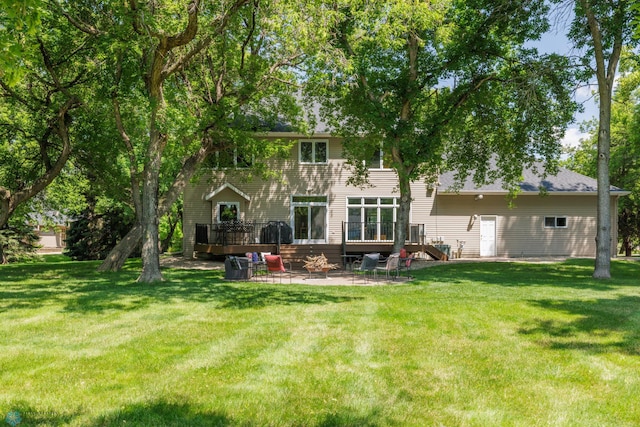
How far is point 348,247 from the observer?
20.2 meters

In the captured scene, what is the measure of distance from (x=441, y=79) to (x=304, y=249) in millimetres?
8482

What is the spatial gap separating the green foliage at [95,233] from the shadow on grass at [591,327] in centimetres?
2539

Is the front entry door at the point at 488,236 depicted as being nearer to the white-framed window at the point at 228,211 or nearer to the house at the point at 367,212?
the house at the point at 367,212

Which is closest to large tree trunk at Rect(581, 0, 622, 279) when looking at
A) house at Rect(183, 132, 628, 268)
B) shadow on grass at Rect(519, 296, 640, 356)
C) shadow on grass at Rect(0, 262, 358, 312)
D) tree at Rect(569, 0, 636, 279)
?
tree at Rect(569, 0, 636, 279)

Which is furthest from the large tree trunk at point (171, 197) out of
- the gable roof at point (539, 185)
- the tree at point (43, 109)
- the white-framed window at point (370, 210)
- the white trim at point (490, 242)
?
the white trim at point (490, 242)

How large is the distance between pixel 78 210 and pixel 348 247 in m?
17.2

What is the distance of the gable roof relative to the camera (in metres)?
23.1

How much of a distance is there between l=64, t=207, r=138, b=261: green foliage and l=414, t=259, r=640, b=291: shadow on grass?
19.9 metres

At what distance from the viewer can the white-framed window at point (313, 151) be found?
22.5m

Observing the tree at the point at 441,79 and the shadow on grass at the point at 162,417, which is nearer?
the shadow on grass at the point at 162,417

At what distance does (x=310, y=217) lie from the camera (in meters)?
22.5

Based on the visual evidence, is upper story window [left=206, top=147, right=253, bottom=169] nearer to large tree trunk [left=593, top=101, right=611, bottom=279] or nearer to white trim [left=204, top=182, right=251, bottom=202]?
white trim [left=204, top=182, right=251, bottom=202]

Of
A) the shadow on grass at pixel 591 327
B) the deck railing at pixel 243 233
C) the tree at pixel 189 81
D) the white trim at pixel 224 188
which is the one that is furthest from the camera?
the white trim at pixel 224 188

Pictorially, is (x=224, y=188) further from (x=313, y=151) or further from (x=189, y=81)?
(x=189, y=81)
